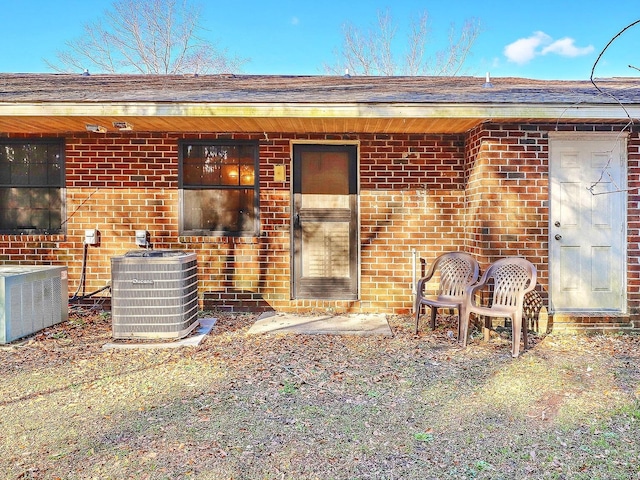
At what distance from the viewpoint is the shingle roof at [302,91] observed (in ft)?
15.5

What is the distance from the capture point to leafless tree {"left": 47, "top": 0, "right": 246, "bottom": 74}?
52.3ft

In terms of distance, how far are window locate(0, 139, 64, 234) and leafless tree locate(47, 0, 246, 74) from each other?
1106 cm

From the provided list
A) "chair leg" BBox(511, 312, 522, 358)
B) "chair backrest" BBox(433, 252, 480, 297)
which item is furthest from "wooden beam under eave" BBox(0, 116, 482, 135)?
"chair leg" BBox(511, 312, 522, 358)

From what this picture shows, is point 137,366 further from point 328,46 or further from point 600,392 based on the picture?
point 328,46

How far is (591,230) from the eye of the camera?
509cm

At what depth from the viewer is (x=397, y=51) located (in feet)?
54.9

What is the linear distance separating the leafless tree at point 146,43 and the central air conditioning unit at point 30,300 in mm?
12511

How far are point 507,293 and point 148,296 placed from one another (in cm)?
356

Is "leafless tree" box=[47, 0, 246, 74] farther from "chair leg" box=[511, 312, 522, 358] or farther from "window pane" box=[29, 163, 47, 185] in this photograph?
"chair leg" box=[511, 312, 522, 358]

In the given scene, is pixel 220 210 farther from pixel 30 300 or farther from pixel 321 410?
pixel 321 410

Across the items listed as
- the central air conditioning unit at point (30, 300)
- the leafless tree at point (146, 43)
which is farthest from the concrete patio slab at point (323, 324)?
the leafless tree at point (146, 43)

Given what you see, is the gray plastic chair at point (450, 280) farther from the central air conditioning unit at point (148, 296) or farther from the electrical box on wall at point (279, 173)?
the central air conditioning unit at point (148, 296)

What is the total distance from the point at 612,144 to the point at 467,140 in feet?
4.96

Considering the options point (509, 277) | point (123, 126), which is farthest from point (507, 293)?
point (123, 126)
